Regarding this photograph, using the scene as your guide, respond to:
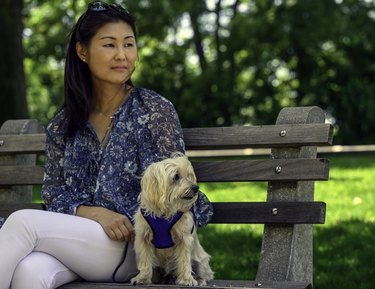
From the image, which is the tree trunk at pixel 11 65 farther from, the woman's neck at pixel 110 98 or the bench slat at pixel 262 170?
the bench slat at pixel 262 170

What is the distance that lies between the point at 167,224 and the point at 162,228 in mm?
30

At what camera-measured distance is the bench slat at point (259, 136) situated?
451cm

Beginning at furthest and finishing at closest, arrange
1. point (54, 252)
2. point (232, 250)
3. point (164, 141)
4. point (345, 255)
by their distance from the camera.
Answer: point (232, 250) → point (345, 255) → point (164, 141) → point (54, 252)

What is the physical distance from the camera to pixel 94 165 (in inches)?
182

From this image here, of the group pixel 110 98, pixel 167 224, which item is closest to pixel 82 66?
pixel 110 98

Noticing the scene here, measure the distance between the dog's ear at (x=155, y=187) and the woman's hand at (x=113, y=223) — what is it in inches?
10.6

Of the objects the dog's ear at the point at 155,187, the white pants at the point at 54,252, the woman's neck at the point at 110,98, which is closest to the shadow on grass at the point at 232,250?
the woman's neck at the point at 110,98

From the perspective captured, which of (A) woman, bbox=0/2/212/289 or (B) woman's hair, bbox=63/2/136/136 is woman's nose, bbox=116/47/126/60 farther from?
(B) woman's hair, bbox=63/2/136/136

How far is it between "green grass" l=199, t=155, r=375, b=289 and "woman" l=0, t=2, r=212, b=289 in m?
2.01

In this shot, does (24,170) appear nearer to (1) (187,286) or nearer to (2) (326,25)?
(1) (187,286)

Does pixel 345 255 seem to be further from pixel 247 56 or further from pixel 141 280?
pixel 247 56

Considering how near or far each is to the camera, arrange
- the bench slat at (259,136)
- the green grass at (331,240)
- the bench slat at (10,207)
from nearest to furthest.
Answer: the bench slat at (259,136) → the bench slat at (10,207) → the green grass at (331,240)

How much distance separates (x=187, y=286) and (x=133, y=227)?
51cm

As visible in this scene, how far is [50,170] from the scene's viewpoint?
4.72 meters
